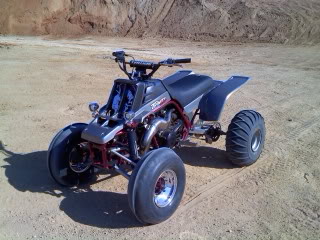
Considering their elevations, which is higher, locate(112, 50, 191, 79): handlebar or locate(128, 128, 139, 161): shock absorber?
locate(112, 50, 191, 79): handlebar

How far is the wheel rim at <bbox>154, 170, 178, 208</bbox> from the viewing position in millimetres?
4102

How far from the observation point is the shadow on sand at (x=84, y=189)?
4.25 metres

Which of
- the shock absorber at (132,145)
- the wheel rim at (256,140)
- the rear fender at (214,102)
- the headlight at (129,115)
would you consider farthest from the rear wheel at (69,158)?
the wheel rim at (256,140)

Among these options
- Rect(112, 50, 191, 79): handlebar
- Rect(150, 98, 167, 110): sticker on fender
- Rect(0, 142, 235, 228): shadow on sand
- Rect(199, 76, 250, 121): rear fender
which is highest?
Rect(112, 50, 191, 79): handlebar

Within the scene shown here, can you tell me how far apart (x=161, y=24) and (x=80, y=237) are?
2292 centimetres

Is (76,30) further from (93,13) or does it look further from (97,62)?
(97,62)

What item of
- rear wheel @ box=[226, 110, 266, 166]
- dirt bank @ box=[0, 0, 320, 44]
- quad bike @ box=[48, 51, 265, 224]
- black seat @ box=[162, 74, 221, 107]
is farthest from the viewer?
dirt bank @ box=[0, 0, 320, 44]

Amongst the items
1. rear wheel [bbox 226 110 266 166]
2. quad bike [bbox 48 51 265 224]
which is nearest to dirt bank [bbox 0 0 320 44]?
rear wheel [bbox 226 110 266 166]

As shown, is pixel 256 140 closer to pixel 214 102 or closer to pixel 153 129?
pixel 214 102

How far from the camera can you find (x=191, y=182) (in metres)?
5.01

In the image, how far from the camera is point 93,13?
2805 cm

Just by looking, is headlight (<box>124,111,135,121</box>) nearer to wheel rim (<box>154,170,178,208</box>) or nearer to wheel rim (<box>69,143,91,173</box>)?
wheel rim (<box>154,170,178,208</box>)

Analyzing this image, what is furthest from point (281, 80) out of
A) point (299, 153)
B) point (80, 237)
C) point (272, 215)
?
point (80, 237)

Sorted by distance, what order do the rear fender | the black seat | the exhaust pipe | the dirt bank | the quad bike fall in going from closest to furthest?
the quad bike
the exhaust pipe
the black seat
the rear fender
the dirt bank
